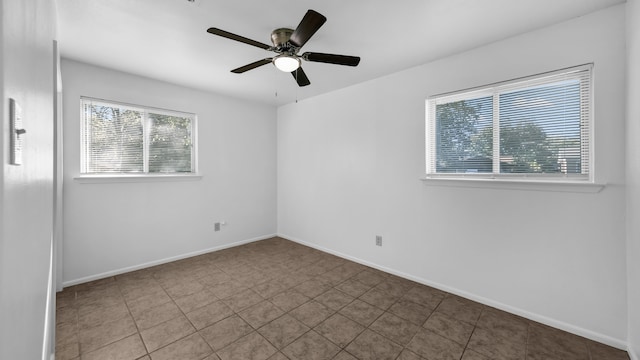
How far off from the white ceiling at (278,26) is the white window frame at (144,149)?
463mm

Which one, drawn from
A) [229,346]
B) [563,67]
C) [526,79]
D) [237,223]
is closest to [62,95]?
[237,223]

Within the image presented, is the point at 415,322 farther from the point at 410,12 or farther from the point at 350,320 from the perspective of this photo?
the point at 410,12

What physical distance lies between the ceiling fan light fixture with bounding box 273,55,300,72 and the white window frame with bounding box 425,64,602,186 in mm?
1672

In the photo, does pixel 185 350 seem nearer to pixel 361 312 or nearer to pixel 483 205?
pixel 361 312

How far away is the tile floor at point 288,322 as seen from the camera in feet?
6.27

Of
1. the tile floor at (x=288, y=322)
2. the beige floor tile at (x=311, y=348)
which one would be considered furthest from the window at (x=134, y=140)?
the beige floor tile at (x=311, y=348)

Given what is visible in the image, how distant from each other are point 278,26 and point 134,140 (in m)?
2.59

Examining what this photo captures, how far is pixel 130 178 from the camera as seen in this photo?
3.29 meters

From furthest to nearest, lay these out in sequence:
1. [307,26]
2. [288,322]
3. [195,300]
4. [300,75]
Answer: [195,300]
[300,75]
[288,322]
[307,26]

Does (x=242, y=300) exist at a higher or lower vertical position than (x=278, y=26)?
Answer: lower

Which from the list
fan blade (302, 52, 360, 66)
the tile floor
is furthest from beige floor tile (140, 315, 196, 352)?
fan blade (302, 52, 360, 66)

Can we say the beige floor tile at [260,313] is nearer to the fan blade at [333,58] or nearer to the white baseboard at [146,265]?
the white baseboard at [146,265]

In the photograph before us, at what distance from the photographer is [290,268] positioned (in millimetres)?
3445

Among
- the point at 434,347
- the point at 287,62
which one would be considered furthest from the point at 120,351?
the point at 287,62
